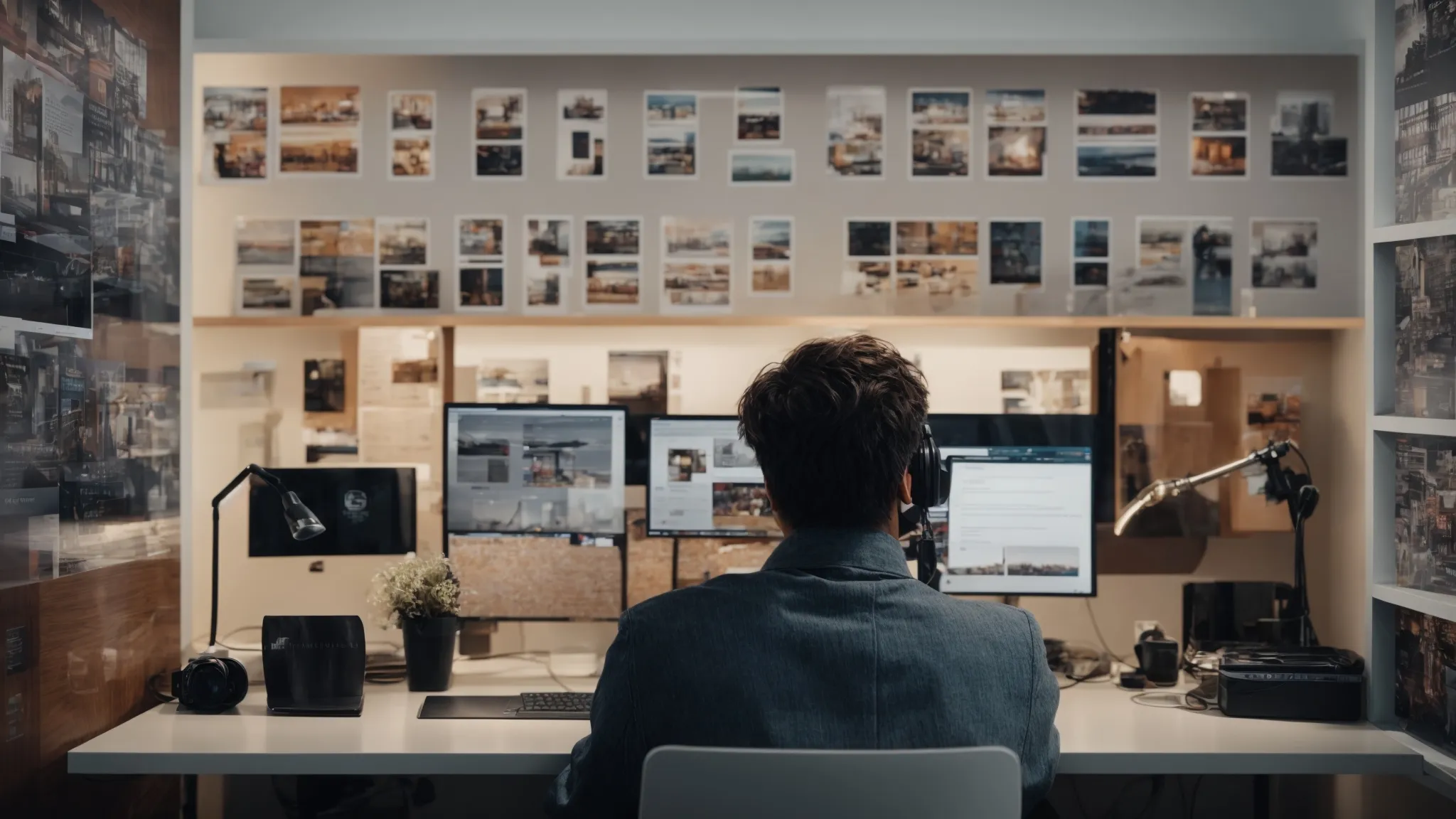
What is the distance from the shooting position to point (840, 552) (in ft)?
4.33

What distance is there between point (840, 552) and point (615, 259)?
138cm

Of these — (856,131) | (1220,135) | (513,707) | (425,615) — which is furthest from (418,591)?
(1220,135)

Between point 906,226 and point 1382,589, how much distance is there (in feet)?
4.13

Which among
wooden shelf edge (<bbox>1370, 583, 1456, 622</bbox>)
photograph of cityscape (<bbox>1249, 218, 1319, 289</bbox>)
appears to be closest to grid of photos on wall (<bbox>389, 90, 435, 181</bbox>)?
photograph of cityscape (<bbox>1249, 218, 1319, 289</bbox>)

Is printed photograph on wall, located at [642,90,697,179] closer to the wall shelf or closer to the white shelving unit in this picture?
the white shelving unit

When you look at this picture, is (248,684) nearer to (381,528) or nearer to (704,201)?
(381,528)

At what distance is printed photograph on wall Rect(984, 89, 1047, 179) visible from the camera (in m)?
2.50

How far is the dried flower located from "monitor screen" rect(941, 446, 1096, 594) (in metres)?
1.08

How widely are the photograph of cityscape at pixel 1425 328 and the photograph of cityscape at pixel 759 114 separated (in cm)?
135

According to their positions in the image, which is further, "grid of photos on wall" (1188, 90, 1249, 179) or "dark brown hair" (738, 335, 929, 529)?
"grid of photos on wall" (1188, 90, 1249, 179)

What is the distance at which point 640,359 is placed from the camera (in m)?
2.51

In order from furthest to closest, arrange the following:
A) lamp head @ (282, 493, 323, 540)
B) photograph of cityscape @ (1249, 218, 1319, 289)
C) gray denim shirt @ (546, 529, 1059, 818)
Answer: photograph of cityscape @ (1249, 218, 1319, 289) → lamp head @ (282, 493, 323, 540) → gray denim shirt @ (546, 529, 1059, 818)

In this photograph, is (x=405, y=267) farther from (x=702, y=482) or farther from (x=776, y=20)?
(x=776, y=20)

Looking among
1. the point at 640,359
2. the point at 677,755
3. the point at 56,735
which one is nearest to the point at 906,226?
the point at 640,359
